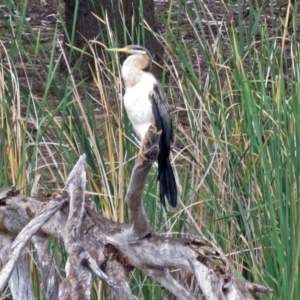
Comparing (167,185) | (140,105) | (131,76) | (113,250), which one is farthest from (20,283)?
(131,76)

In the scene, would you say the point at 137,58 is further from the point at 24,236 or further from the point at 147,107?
the point at 24,236

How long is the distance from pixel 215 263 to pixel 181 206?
0.71 meters

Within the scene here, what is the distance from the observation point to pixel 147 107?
8.46ft

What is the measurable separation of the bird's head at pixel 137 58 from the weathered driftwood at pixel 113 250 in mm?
618

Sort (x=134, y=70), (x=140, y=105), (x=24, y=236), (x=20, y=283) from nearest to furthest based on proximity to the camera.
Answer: (x=24, y=236), (x=20, y=283), (x=140, y=105), (x=134, y=70)

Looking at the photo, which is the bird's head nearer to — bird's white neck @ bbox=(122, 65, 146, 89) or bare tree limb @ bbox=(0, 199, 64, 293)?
bird's white neck @ bbox=(122, 65, 146, 89)

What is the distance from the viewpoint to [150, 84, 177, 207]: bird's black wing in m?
2.41

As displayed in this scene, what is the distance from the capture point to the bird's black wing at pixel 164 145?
7.89 feet

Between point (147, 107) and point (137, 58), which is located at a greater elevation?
point (137, 58)

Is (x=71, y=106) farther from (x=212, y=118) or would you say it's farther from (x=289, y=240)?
(x=289, y=240)

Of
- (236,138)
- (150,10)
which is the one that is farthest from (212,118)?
(150,10)

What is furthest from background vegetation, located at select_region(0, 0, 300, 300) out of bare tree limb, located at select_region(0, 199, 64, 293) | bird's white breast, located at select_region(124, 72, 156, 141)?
bare tree limb, located at select_region(0, 199, 64, 293)

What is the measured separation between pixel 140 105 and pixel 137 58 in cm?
19

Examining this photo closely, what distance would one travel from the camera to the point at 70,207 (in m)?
1.94
